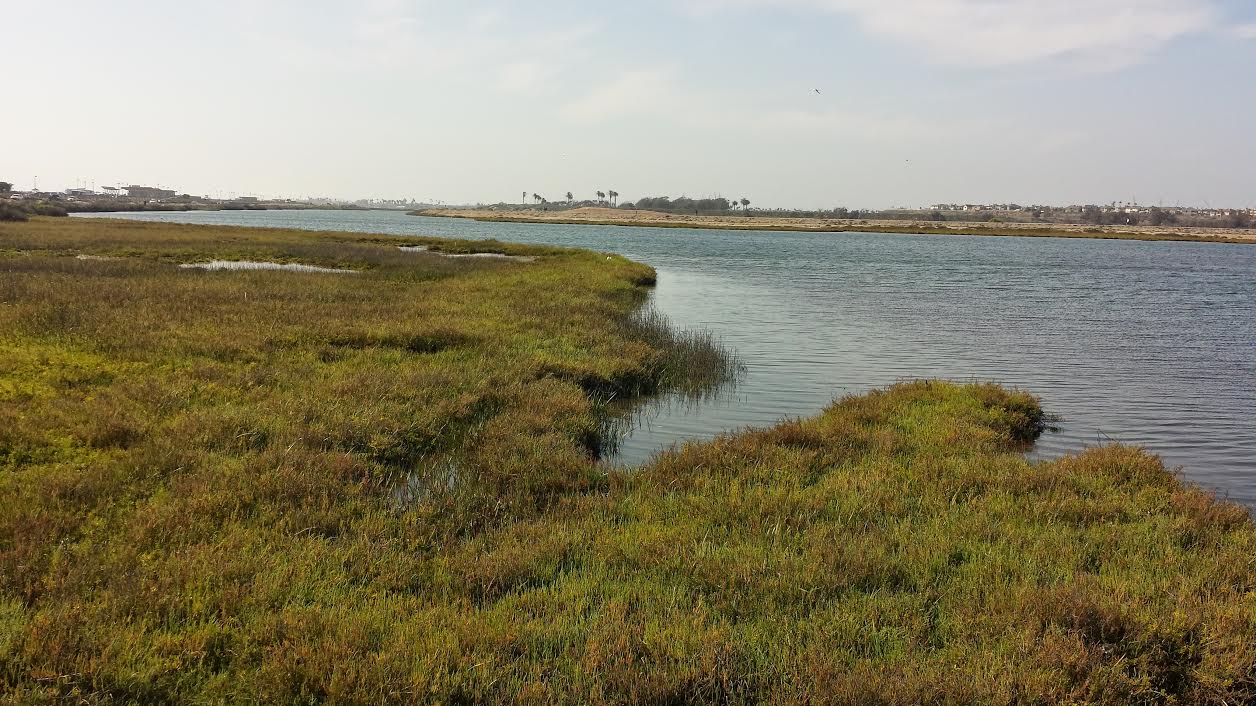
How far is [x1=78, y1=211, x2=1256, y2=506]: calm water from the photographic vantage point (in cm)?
1498

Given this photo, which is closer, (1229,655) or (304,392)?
(1229,655)

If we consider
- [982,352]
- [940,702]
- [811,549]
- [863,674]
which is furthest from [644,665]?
[982,352]

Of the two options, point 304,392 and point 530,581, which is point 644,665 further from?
point 304,392

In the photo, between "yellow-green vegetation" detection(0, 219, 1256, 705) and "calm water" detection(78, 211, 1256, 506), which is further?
"calm water" detection(78, 211, 1256, 506)

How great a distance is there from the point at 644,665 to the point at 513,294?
24740 millimetres

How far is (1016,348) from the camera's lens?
2508 cm

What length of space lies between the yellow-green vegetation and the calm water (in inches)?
93.4

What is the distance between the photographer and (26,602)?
6.03 metres

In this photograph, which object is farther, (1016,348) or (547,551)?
(1016,348)

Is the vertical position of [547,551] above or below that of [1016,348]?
below

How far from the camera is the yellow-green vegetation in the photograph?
5.47 metres

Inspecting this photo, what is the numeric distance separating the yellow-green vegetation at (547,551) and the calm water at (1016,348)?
7.78 feet

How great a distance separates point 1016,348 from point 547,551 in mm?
22569

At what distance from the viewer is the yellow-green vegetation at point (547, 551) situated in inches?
215
